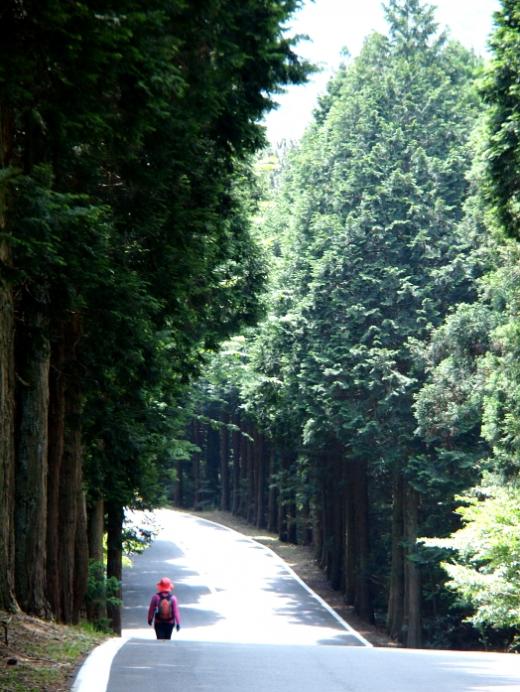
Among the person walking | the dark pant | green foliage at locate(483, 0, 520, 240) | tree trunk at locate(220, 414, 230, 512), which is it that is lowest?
the dark pant

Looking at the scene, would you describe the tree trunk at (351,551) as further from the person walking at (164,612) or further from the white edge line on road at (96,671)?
the white edge line on road at (96,671)

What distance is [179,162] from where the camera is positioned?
13.3 metres

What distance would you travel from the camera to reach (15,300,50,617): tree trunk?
1427 cm

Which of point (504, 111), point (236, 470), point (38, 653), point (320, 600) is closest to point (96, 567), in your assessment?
point (38, 653)

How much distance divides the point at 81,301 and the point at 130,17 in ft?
14.6

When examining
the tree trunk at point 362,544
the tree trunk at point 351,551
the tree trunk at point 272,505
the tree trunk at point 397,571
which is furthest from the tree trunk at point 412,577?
the tree trunk at point 272,505

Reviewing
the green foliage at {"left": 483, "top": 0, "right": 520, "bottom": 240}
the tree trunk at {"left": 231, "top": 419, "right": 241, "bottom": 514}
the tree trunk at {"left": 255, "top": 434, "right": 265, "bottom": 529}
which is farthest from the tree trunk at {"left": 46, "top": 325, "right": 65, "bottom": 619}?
the tree trunk at {"left": 231, "top": 419, "right": 241, "bottom": 514}

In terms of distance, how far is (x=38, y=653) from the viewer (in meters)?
11.2

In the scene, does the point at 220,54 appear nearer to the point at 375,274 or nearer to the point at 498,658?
the point at 498,658

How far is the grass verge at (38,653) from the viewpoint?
9.32 m

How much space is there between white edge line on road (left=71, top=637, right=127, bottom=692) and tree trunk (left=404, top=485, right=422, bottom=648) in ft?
77.3

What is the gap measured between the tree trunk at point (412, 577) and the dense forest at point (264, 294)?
10cm

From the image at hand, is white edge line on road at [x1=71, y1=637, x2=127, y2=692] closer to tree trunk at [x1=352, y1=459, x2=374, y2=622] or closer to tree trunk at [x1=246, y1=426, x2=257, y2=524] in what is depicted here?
tree trunk at [x1=352, y1=459, x2=374, y2=622]

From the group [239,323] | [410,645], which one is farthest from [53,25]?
[410,645]
